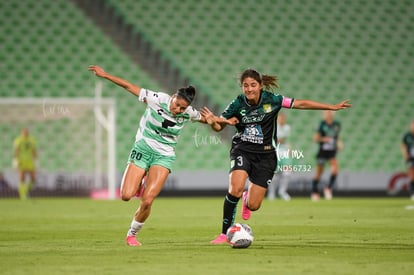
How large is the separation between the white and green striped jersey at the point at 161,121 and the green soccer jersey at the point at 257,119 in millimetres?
565

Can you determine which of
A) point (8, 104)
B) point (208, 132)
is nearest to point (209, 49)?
point (208, 132)

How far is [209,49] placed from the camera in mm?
27547

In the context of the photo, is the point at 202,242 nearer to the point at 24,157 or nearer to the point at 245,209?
the point at 245,209

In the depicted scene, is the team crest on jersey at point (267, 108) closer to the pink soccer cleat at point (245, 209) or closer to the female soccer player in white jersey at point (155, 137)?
the female soccer player in white jersey at point (155, 137)

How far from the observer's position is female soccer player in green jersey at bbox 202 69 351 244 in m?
10.5

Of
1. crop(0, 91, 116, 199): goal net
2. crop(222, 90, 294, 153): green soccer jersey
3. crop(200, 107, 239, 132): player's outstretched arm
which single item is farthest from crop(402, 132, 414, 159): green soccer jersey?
crop(200, 107, 239, 132): player's outstretched arm

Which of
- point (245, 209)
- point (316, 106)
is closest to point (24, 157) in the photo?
point (245, 209)

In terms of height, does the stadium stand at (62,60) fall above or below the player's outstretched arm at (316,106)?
below

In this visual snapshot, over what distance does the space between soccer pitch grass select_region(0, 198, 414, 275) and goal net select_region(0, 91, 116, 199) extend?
543cm

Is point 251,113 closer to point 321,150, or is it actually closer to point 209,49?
point 321,150

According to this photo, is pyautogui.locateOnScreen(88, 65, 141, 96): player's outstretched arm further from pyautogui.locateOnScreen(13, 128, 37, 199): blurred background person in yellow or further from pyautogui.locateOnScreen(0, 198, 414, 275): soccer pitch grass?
pyautogui.locateOnScreen(13, 128, 37, 199): blurred background person in yellow

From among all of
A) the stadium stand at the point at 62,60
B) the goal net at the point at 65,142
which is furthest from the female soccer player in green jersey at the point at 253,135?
the stadium stand at the point at 62,60

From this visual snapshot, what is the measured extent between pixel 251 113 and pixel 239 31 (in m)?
17.7

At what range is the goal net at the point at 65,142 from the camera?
2345 cm
